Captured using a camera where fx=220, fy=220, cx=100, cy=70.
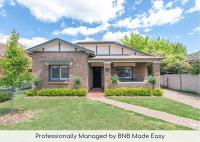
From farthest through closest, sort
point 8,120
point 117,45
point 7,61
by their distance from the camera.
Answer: point 117,45 < point 7,61 < point 8,120

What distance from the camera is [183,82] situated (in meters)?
22.6

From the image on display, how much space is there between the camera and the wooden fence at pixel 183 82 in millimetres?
19797

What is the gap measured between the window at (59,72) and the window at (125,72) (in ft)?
22.8

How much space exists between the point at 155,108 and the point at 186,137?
17.0 feet

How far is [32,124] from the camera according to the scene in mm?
9203

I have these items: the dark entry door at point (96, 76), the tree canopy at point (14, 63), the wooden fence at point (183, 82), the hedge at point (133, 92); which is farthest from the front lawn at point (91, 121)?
the dark entry door at point (96, 76)

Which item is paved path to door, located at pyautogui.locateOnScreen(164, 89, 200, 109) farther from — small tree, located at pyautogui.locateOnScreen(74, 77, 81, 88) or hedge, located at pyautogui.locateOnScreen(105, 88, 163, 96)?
small tree, located at pyautogui.locateOnScreen(74, 77, 81, 88)

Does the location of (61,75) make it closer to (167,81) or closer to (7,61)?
(7,61)

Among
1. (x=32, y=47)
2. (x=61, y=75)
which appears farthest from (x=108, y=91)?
(x=32, y=47)

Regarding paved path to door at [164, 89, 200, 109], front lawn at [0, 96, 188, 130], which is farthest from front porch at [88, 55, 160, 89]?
front lawn at [0, 96, 188, 130]

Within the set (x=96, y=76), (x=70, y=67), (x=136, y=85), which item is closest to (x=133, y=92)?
(x=136, y=85)

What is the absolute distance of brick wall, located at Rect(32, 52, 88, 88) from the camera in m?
19.8

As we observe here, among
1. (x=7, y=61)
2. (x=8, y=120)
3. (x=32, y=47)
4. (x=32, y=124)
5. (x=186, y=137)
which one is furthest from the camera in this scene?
(x=32, y=47)

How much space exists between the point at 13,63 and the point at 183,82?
17176mm
